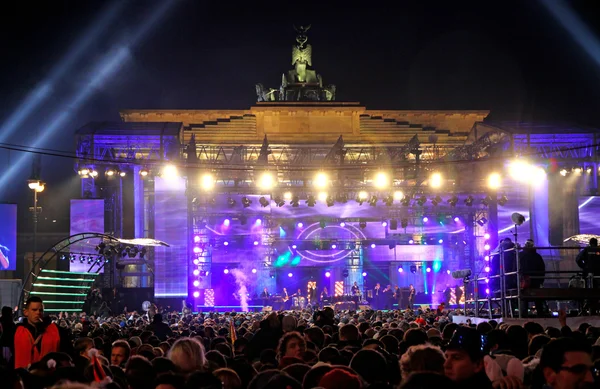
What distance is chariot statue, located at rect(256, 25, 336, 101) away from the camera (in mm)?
54500

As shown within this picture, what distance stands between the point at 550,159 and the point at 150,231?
65.7ft

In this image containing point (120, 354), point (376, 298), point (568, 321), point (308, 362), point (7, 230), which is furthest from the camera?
point (376, 298)

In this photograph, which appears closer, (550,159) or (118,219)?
(550,159)

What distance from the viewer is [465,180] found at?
37250 millimetres

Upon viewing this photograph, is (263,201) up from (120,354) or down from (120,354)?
up

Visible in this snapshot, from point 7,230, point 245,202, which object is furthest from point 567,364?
point 245,202

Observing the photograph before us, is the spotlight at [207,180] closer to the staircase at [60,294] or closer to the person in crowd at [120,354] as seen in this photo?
the staircase at [60,294]

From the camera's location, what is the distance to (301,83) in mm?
54906

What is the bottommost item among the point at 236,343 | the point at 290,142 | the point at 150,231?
the point at 236,343

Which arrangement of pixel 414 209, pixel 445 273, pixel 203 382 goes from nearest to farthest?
1. pixel 203 382
2. pixel 414 209
3. pixel 445 273

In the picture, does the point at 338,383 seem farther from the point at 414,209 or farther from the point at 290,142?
the point at 290,142

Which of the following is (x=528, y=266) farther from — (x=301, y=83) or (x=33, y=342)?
(x=301, y=83)

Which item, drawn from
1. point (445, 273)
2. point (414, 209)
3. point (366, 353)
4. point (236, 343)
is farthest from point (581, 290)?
point (445, 273)

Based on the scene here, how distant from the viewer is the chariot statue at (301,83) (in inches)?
2146
